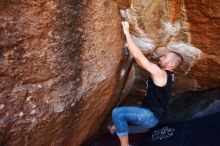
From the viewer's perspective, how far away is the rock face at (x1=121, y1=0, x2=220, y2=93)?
349cm

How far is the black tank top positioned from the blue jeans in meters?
0.06

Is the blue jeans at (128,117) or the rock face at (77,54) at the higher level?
the rock face at (77,54)

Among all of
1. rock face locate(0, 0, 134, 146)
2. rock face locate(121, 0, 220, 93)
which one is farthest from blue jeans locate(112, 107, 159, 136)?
rock face locate(121, 0, 220, 93)

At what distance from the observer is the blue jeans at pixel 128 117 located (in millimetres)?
3713

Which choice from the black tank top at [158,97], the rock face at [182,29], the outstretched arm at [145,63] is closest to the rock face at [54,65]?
the outstretched arm at [145,63]

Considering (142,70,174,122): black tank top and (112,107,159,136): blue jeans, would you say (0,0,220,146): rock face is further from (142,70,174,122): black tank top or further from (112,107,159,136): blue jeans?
(142,70,174,122): black tank top

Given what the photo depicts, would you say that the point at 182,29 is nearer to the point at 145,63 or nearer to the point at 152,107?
the point at 145,63

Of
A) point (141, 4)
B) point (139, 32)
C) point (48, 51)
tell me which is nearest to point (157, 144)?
point (139, 32)

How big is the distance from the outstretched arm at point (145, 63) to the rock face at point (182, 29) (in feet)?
0.63

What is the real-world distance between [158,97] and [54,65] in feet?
3.60

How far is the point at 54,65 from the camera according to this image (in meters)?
3.17

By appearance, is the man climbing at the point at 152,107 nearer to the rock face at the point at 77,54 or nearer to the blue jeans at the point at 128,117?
the blue jeans at the point at 128,117

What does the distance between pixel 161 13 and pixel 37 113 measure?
141cm

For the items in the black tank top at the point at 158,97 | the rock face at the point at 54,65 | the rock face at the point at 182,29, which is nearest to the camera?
the rock face at the point at 54,65
